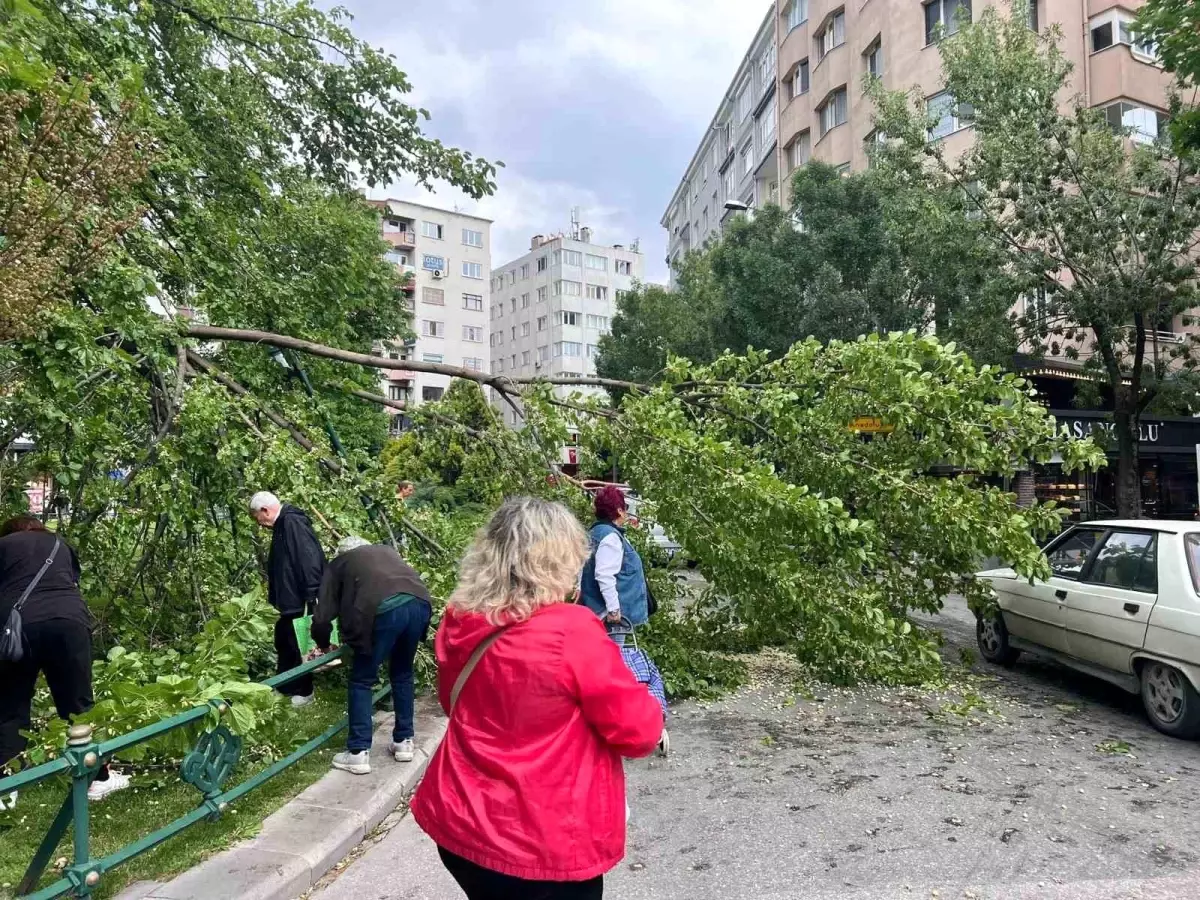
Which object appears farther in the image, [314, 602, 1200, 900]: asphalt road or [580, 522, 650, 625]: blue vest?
[580, 522, 650, 625]: blue vest

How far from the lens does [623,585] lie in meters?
5.98

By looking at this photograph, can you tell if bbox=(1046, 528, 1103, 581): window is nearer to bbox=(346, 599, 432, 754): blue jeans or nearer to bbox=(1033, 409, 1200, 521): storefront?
bbox=(346, 599, 432, 754): blue jeans

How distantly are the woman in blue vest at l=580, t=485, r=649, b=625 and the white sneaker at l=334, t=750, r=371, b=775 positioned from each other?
163 cm

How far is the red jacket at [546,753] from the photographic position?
7.23 feet

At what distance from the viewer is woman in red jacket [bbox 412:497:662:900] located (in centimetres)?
221

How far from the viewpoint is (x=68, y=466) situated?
5.58 m

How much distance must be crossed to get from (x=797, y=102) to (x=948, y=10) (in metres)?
7.12

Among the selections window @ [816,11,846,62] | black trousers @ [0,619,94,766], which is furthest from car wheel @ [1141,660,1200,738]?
window @ [816,11,846,62]

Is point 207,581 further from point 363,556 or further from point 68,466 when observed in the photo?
point 363,556

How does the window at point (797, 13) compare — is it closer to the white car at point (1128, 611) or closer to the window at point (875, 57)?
the window at point (875, 57)

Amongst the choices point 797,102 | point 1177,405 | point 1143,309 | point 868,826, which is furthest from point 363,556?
point 797,102

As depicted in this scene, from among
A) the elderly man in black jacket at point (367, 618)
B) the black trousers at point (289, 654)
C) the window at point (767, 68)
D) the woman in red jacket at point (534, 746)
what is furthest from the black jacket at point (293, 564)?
the window at point (767, 68)

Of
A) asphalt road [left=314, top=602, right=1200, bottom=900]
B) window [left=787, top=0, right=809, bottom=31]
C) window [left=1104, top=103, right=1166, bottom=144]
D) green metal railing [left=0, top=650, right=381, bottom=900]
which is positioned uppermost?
window [left=787, top=0, right=809, bottom=31]

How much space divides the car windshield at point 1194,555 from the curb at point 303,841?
5.35 m
